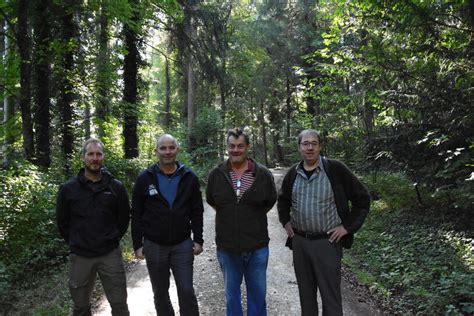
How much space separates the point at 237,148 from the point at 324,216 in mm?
1077

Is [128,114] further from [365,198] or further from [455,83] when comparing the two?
[365,198]

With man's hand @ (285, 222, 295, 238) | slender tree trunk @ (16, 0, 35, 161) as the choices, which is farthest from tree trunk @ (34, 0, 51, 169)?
man's hand @ (285, 222, 295, 238)

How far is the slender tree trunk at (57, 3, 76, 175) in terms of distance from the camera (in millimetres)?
10435

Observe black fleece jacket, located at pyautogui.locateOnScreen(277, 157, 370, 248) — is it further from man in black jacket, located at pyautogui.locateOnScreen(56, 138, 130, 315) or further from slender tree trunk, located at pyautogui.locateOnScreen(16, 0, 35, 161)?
slender tree trunk, located at pyautogui.locateOnScreen(16, 0, 35, 161)

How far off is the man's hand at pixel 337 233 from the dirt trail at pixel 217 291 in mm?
1978

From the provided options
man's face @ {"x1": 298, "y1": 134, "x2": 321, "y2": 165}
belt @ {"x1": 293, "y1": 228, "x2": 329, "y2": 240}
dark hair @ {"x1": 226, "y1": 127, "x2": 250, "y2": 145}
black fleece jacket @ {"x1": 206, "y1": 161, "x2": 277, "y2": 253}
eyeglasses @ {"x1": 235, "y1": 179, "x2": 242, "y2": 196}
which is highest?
dark hair @ {"x1": 226, "y1": 127, "x2": 250, "y2": 145}

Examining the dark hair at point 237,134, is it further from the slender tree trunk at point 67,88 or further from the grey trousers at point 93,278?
the slender tree trunk at point 67,88

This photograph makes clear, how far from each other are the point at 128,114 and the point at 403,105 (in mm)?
8664

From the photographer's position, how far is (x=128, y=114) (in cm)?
1271

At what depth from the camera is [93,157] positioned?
3.75 meters

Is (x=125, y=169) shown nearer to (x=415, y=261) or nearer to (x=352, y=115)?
(x=352, y=115)

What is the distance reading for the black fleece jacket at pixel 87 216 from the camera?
373cm

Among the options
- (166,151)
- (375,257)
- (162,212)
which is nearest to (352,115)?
(375,257)

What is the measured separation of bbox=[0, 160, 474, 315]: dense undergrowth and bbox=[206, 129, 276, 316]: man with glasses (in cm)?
259
